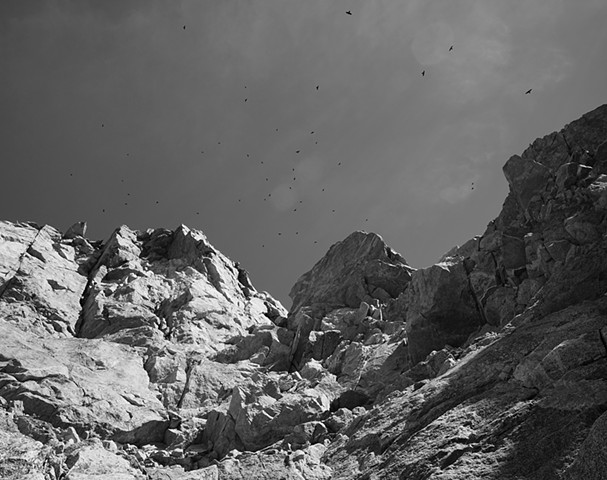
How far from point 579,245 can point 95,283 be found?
235ft

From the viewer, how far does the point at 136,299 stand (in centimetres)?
7638

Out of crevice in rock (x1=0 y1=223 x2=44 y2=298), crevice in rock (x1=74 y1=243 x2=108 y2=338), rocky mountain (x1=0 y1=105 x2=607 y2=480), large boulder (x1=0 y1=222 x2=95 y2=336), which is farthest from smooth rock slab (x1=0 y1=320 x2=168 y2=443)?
crevice in rock (x1=0 y1=223 x2=44 y2=298)

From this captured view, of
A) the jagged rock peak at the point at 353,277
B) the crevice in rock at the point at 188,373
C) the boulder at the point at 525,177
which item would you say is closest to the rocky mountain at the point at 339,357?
the boulder at the point at 525,177

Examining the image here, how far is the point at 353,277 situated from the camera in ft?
264

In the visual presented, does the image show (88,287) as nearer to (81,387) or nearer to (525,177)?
(81,387)

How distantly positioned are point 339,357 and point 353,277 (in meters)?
27.8

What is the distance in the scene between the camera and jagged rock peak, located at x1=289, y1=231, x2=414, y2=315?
253ft

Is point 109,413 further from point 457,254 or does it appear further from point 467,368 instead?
point 457,254

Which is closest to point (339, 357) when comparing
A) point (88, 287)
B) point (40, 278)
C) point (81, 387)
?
point (81, 387)

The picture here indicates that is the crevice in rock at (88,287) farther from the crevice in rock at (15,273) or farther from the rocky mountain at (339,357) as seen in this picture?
the crevice in rock at (15,273)

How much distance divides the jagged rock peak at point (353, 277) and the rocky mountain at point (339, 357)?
387 mm

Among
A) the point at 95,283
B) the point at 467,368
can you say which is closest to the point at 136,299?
the point at 95,283

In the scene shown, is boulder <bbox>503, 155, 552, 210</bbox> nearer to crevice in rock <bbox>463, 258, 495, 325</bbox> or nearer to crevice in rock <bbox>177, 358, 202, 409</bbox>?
crevice in rock <bbox>463, 258, 495, 325</bbox>

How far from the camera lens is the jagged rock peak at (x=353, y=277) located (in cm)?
7712
